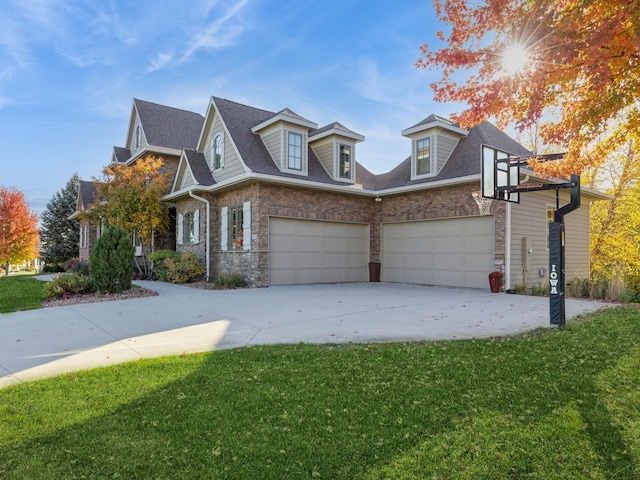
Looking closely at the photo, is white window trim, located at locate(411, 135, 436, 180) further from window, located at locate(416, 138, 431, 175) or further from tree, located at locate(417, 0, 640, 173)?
tree, located at locate(417, 0, 640, 173)

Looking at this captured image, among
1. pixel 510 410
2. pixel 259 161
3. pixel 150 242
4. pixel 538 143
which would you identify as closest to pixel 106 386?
pixel 510 410

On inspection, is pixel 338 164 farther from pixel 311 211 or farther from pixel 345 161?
pixel 311 211

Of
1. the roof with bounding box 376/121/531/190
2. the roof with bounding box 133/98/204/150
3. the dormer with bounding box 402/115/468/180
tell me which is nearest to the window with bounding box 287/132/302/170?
the roof with bounding box 376/121/531/190

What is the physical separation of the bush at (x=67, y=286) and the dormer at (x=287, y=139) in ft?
22.8

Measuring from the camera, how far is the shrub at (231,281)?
Answer: 1279 centimetres

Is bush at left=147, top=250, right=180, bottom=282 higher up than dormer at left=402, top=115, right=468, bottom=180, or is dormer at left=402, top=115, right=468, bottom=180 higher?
dormer at left=402, top=115, right=468, bottom=180

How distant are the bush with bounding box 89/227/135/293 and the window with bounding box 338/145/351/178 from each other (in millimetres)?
7972

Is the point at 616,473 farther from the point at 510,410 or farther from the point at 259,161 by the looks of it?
the point at 259,161

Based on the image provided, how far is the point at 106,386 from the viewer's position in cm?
389

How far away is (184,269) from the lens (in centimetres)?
1450

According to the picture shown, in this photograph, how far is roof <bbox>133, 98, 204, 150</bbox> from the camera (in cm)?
1898

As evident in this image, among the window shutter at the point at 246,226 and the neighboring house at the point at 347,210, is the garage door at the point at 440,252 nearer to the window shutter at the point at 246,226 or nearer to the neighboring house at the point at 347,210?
the neighboring house at the point at 347,210

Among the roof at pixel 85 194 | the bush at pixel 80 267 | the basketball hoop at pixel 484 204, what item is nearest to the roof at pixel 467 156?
the basketball hoop at pixel 484 204

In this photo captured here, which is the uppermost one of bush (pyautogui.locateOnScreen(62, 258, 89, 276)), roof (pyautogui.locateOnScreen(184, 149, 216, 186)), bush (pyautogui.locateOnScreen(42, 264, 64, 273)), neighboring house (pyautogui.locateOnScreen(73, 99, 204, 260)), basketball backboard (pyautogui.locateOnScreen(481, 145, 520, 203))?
neighboring house (pyautogui.locateOnScreen(73, 99, 204, 260))
